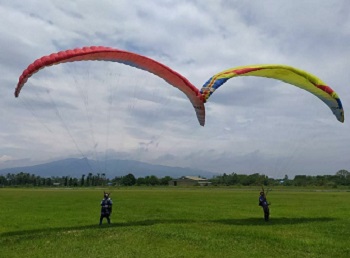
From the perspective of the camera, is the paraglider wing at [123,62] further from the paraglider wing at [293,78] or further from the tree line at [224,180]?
the tree line at [224,180]

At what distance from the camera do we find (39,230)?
1823 cm

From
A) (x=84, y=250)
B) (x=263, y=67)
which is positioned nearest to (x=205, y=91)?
(x=263, y=67)

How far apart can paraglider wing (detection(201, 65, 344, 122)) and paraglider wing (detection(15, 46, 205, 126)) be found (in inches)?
33.3

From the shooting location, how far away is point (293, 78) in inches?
762

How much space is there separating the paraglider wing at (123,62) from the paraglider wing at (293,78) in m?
0.85

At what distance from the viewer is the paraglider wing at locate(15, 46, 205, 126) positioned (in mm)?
14352

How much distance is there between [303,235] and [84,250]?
888 cm

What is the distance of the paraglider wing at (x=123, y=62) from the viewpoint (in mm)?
14352

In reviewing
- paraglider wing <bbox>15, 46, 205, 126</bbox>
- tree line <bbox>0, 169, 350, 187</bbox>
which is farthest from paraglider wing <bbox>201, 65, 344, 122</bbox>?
tree line <bbox>0, 169, 350, 187</bbox>

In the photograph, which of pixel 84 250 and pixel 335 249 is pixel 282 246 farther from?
pixel 84 250

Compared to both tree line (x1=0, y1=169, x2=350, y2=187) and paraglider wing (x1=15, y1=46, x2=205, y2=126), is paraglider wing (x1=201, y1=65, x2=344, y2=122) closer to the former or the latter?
paraglider wing (x1=15, y1=46, x2=205, y2=126)

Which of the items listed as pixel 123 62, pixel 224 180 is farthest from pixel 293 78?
pixel 224 180

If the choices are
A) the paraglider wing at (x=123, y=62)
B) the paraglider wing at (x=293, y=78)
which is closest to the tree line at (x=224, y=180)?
the paraglider wing at (x=293, y=78)

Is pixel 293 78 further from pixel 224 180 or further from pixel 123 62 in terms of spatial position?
Answer: pixel 224 180
